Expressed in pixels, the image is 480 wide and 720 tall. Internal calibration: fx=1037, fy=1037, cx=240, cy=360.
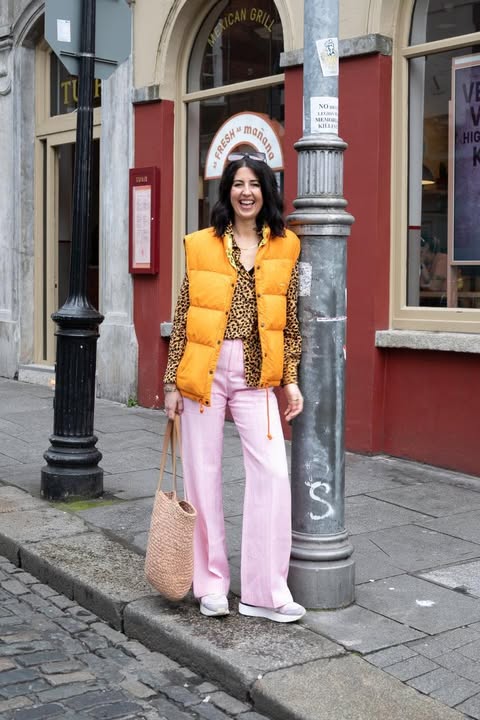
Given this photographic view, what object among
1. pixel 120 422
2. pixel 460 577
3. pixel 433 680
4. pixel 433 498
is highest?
pixel 120 422

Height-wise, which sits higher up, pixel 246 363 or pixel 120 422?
pixel 246 363

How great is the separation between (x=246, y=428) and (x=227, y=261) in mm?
758

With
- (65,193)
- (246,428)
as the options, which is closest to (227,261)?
(246,428)

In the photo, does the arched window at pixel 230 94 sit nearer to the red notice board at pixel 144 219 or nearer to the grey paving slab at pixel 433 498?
the red notice board at pixel 144 219

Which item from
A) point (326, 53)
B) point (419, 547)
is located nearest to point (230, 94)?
point (326, 53)

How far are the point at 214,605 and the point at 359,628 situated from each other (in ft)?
2.19

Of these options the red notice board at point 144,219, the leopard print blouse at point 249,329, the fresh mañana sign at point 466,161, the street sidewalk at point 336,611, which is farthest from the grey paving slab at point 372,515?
the red notice board at point 144,219

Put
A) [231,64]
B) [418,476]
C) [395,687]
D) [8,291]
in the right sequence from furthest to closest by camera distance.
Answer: [8,291]
[231,64]
[418,476]
[395,687]

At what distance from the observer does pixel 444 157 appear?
8.23 m

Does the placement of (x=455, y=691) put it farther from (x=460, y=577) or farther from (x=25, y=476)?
(x=25, y=476)

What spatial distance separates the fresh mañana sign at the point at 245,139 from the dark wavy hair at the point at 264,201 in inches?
189

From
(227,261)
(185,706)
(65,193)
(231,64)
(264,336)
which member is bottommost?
(185,706)

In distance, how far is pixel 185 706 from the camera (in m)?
4.13

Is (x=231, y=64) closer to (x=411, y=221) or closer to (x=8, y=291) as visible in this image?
(x=411, y=221)
